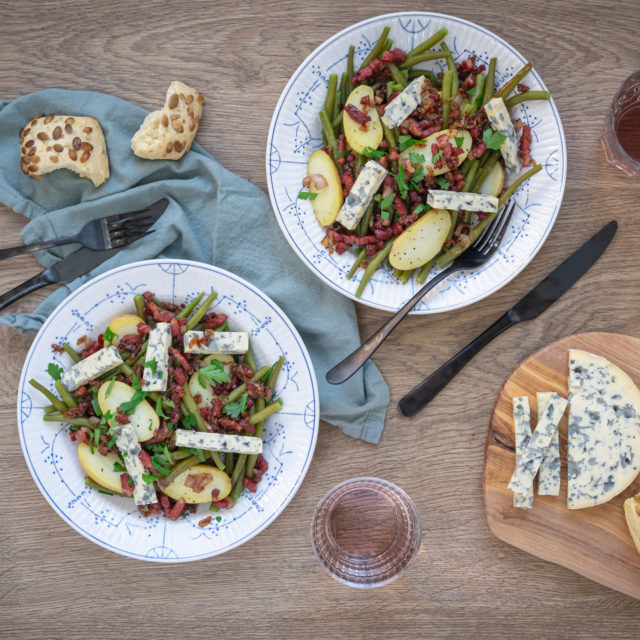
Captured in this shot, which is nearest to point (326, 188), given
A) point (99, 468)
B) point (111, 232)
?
point (111, 232)

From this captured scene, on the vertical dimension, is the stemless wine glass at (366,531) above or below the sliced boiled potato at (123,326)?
below

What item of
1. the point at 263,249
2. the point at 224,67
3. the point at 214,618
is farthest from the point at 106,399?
the point at 224,67

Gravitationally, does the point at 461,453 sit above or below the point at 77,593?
above

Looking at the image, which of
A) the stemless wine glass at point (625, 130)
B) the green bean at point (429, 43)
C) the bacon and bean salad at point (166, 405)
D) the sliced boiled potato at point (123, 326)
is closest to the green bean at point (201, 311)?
the bacon and bean salad at point (166, 405)

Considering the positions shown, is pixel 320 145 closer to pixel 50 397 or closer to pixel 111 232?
pixel 111 232

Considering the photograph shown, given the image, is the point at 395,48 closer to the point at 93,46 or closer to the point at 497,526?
the point at 93,46

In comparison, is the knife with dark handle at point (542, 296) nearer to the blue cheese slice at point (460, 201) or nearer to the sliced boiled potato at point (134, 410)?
the blue cheese slice at point (460, 201)
